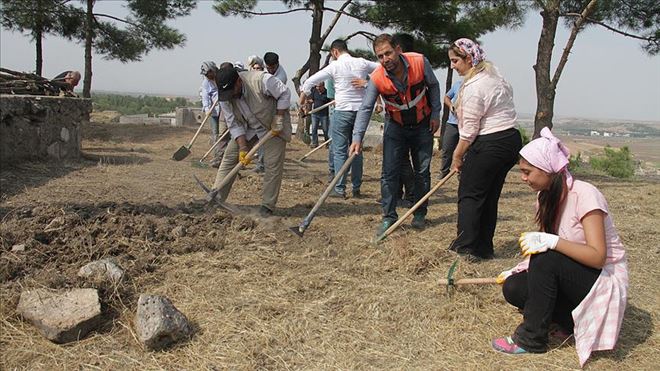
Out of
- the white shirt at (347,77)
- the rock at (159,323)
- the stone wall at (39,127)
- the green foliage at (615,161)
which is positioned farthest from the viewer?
the green foliage at (615,161)

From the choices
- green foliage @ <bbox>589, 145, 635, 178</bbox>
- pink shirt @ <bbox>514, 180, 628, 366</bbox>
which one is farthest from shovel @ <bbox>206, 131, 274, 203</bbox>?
green foliage @ <bbox>589, 145, 635, 178</bbox>

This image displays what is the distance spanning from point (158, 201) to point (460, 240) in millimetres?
2560

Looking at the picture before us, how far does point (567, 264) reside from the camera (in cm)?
270

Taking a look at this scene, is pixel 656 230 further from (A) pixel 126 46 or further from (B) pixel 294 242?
(A) pixel 126 46

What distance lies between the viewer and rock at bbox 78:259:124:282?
3.21m

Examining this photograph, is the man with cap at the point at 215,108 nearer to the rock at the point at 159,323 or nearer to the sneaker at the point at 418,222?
the sneaker at the point at 418,222

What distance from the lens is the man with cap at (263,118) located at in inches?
182

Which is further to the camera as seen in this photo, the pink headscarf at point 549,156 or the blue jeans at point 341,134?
the blue jeans at point 341,134

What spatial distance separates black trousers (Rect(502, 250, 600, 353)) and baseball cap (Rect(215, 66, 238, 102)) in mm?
2584

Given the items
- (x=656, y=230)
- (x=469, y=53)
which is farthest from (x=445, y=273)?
(x=656, y=230)

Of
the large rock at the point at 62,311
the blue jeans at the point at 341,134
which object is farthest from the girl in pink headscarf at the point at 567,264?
the blue jeans at the point at 341,134

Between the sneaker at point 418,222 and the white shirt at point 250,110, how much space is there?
4.52 ft

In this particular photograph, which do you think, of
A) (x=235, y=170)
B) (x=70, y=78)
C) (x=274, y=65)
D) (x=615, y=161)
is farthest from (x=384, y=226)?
(x=615, y=161)

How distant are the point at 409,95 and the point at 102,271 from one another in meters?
Result: 2.41
